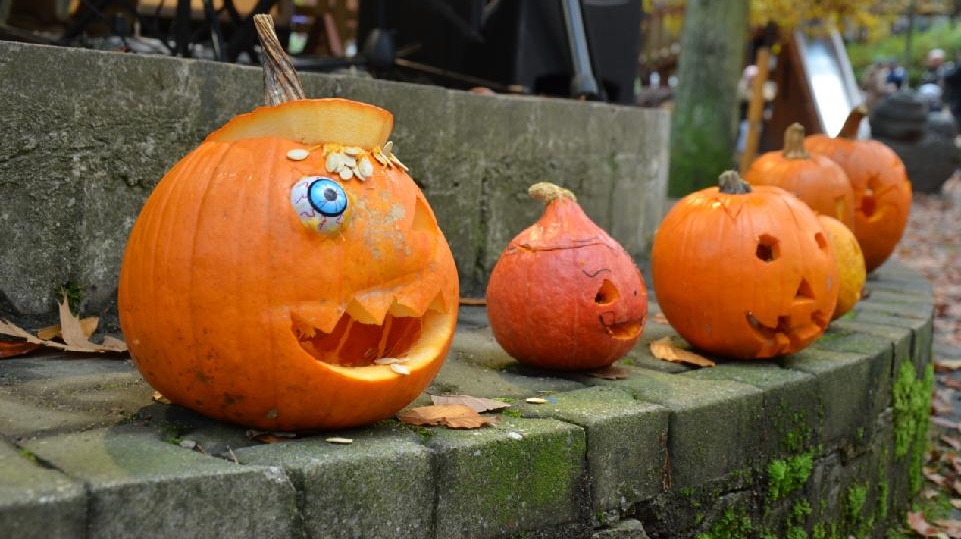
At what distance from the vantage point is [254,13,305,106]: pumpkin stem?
206 cm

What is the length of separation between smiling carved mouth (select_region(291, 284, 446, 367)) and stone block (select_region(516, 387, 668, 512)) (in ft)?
1.09

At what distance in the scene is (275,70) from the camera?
2084mm

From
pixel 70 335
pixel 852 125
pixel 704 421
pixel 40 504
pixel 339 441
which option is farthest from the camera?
pixel 852 125

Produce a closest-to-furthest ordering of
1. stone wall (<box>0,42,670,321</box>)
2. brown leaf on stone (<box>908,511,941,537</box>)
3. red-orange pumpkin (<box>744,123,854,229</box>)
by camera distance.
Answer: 1. stone wall (<box>0,42,670,321</box>)
2. brown leaf on stone (<box>908,511,941,537</box>)
3. red-orange pumpkin (<box>744,123,854,229</box>)

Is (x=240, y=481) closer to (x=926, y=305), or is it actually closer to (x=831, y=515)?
(x=831, y=515)

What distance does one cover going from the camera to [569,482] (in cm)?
218

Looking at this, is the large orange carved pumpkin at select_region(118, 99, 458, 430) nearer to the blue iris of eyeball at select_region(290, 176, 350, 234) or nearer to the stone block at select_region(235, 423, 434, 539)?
the blue iris of eyeball at select_region(290, 176, 350, 234)

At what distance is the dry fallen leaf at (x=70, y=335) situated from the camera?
8.30 ft

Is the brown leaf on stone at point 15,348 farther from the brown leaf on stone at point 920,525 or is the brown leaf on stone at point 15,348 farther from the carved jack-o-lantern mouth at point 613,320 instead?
the brown leaf on stone at point 920,525

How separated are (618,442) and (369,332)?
0.62 meters

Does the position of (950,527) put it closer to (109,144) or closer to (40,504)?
(109,144)

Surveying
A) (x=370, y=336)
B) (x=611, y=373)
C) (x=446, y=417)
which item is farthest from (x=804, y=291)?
(x=370, y=336)

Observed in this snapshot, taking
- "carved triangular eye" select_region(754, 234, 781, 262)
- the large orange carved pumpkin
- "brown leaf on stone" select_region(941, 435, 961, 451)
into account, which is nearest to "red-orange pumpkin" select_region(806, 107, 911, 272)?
"brown leaf on stone" select_region(941, 435, 961, 451)

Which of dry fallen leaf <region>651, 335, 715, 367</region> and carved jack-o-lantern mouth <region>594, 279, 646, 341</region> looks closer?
carved jack-o-lantern mouth <region>594, 279, 646, 341</region>
